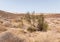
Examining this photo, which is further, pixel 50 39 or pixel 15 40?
pixel 50 39

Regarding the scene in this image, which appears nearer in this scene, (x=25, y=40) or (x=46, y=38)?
(x=25, y=40)

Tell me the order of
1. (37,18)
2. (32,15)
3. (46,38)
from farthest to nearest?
1. (32,15)
2. (37,18)
3. (46,38)

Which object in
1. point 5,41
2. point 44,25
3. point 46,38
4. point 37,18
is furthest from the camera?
point 37,18

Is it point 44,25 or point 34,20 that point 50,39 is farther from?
point 34,20

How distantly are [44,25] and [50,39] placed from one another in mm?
13348

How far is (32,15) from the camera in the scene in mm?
32531

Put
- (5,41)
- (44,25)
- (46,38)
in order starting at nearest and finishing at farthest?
(5,41) < (46,38) < (44,25)

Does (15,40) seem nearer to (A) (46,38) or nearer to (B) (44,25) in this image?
(A) (46,38)

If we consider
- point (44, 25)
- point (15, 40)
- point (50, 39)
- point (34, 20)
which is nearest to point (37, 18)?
point (34, 20)

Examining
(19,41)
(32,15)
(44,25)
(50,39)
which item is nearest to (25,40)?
(19,41)

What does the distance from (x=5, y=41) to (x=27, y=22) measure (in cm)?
2221

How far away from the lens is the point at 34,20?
3166 centimetres

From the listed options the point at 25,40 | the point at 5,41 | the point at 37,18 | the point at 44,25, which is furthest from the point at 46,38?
the point at 37,18

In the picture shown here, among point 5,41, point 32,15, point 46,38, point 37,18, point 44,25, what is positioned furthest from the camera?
point 32,15
